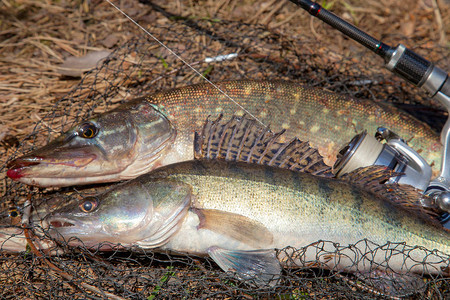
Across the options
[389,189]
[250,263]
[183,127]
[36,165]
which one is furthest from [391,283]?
[36,165]

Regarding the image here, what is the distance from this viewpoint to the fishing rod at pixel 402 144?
11.5 ft

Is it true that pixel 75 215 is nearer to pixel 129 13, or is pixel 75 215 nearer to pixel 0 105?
pixel 0 105

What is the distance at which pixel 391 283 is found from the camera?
3146 millimetres

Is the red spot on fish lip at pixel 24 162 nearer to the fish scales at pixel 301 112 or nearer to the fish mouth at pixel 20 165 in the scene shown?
the fish mouth at pixel 20 165

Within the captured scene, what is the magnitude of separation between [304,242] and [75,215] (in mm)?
1694

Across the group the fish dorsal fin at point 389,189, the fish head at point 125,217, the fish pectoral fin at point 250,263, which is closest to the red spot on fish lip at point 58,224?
the fish head at point 125,217

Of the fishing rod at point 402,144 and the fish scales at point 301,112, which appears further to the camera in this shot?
the fish scales at point 301,112

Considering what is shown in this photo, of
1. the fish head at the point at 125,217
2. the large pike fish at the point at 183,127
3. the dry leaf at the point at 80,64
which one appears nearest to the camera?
the fish head at the point at 125,217

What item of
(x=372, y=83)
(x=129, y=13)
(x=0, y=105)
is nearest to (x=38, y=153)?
(x=0, y=105)

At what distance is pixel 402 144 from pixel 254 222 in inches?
62.0

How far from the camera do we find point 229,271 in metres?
2.98

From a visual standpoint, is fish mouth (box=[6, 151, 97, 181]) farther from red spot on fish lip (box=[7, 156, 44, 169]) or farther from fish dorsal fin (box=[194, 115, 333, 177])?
fish dorsal fin (box=[194, 115, 333, 177])

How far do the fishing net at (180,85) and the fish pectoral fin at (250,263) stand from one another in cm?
6

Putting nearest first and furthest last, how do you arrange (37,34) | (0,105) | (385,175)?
(385,175)
(0,105)
(37,34)
